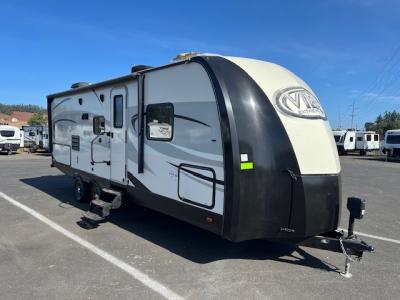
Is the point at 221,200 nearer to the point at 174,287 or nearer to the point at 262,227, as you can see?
the point at 262,227

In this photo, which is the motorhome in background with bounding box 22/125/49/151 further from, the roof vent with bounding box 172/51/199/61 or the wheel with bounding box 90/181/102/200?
the roof vent with bounding box 172/51/199/61

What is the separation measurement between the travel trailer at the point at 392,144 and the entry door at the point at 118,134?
30.9 meters

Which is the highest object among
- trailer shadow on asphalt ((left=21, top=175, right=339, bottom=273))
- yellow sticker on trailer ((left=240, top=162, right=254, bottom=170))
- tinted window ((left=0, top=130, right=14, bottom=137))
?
yellow sticker on trailer ((left=240, top=162, right=254, bottom=170))

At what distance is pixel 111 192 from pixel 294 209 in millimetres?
3888

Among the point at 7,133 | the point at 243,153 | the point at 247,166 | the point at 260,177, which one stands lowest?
the point at 7,133

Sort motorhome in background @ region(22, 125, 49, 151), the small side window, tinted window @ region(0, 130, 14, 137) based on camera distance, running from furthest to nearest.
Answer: motorhome in background @ region(22, 125, 49, 151)
tinted window @ region(0, 130, 14, 137)
the small side window

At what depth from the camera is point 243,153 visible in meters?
4.91

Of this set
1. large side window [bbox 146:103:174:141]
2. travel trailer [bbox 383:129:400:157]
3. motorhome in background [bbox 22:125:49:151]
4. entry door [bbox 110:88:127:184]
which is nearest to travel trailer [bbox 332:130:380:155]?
travel trailer [bbox 383:129:400:157]

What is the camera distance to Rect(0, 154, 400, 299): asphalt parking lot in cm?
452

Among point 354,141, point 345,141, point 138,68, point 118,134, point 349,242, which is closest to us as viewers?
point 349,242

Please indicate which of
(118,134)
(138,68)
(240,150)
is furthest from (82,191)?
(240,150)

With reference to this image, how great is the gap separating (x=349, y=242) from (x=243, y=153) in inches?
73.1

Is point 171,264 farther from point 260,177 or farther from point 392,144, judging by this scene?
point 392,144

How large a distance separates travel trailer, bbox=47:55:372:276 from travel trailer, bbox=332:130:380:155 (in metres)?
35.0
